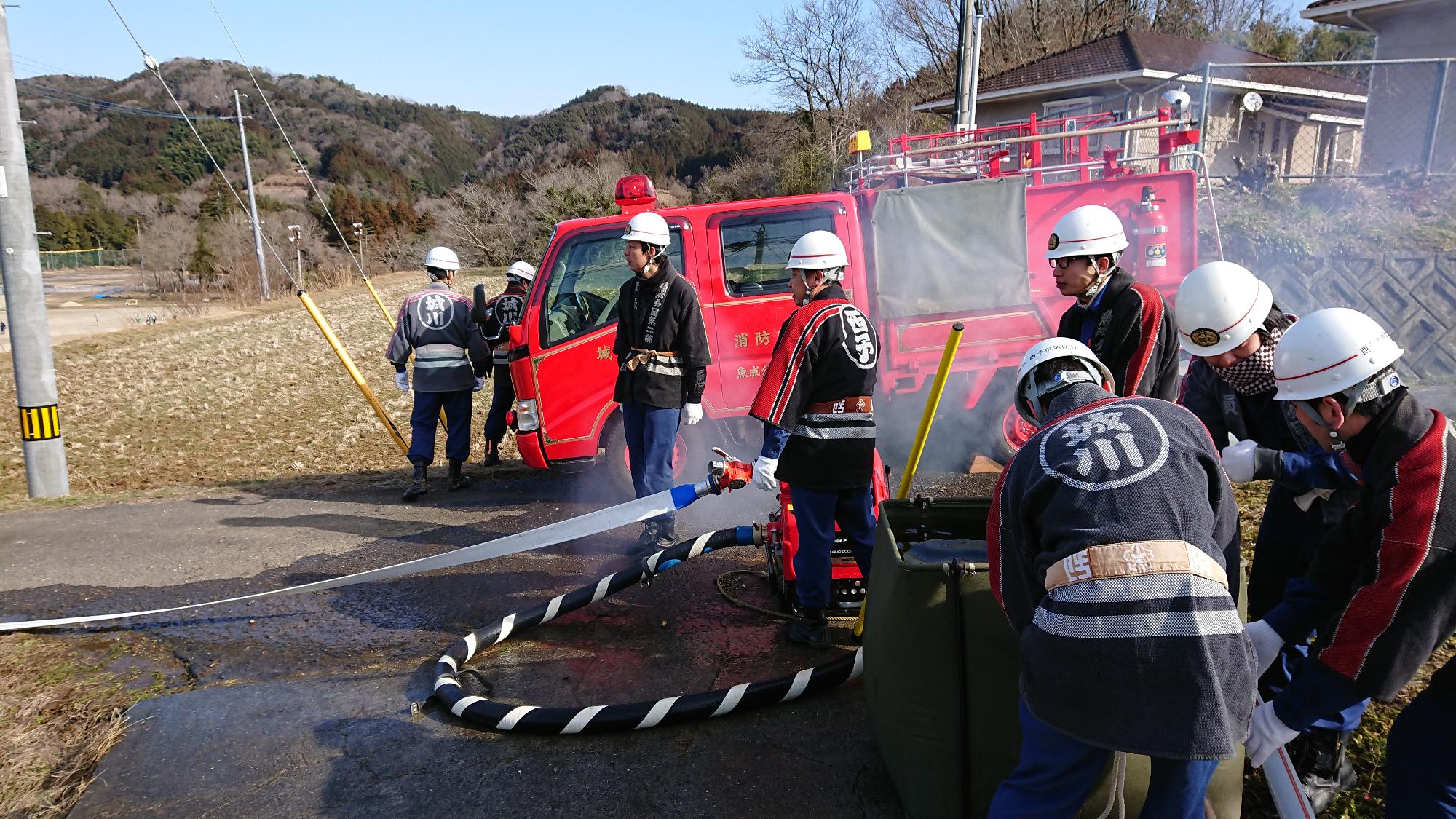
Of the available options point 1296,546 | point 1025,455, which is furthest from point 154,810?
point 1296,546

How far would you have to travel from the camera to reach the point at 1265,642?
8.18ft

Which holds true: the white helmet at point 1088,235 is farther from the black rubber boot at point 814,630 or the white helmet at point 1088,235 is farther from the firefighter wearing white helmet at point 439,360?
the firefighter wearing white helmet at point 439,360

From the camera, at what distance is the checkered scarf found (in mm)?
3342

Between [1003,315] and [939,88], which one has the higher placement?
[939,88]

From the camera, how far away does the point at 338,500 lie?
7746mm

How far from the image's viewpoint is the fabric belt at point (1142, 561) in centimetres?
196

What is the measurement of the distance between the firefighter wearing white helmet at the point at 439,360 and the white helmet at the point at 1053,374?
19.9 feet

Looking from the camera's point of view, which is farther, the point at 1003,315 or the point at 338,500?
the point at 338,500

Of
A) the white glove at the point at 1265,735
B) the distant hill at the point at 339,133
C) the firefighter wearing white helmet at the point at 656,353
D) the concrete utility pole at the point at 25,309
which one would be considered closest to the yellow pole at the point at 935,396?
the white glove at the point at 1265,735

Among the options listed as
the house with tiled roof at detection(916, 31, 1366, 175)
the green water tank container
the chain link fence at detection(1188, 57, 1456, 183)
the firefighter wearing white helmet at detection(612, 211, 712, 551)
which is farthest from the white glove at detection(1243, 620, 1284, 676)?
the house with tiled roof at detection(916, 31, 1366, 175)

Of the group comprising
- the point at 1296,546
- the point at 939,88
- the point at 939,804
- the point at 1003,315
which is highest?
the point at 939,88

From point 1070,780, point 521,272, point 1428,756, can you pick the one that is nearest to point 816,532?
point 1070,780

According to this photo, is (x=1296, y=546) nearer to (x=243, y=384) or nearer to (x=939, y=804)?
(x=939, y=804)

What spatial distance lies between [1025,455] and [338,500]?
22.8 ft
